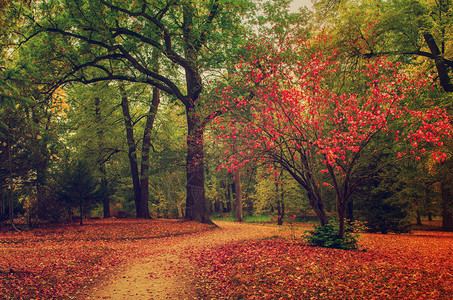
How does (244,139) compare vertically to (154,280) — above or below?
above

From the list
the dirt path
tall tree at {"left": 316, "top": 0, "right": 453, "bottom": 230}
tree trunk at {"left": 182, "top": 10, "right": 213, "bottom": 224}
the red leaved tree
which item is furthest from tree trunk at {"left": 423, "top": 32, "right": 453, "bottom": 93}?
the dirt path

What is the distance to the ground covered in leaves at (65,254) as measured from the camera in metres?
5.70

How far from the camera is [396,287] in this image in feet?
17.2

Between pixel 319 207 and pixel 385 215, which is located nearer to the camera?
pixel 319 207

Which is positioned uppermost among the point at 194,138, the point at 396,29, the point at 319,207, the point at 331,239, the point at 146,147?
the point at 396,29

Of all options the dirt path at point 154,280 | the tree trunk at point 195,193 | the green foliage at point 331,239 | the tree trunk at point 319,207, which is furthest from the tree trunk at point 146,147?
the green foliage at point 331,239

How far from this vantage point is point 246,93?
10891 millimetres

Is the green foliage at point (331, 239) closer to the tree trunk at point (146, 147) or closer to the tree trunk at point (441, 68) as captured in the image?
the tree trunk at point (441, 68)

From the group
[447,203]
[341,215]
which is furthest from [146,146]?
[447,203]

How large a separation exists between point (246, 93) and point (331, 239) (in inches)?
231

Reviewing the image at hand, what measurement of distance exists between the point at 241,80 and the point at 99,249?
7.61 meters

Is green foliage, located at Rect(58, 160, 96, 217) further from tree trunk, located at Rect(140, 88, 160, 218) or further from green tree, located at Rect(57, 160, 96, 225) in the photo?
tree trunk, located at Rect(140, 88, 160, 218)

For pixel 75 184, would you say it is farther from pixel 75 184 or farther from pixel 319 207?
pixel 319 207

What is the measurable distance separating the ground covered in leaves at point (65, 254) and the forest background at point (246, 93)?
1794 mm
